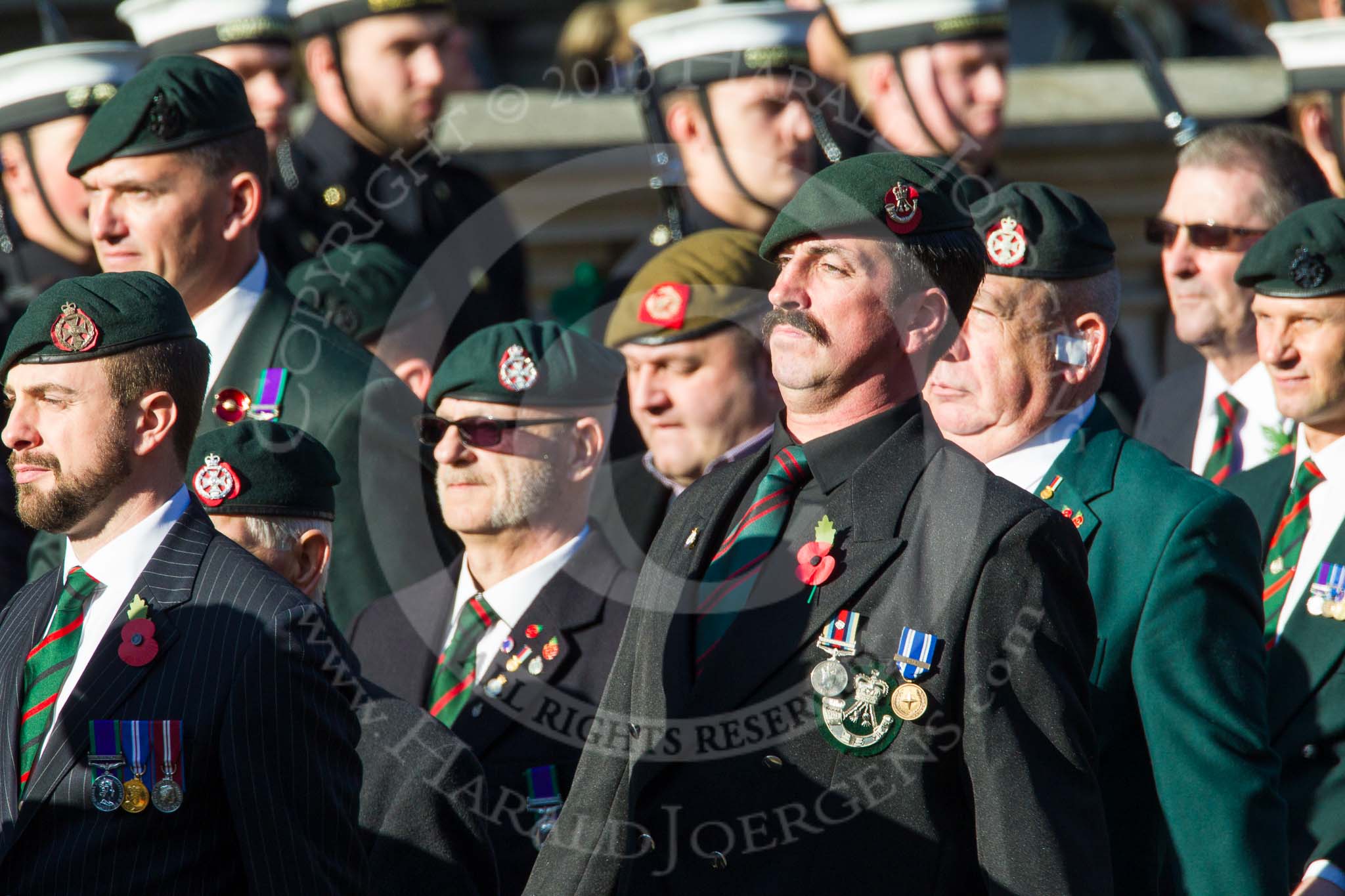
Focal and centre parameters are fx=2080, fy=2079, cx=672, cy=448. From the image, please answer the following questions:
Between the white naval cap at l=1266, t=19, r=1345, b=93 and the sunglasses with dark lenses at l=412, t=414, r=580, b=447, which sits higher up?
the white naval cap at l=1266, t=19, r=1345, b=93

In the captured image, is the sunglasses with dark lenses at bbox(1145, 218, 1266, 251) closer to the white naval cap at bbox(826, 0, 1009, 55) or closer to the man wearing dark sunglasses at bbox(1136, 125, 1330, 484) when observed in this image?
the man wearing dark sunglasses at bbox(1136, 125, 1330, 484)

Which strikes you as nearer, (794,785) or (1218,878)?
(794,785)

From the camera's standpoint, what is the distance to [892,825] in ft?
12.4

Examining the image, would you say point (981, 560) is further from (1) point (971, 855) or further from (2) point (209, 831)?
(2) point (209, 831)

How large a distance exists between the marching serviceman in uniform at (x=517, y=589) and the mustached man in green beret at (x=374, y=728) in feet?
1.10

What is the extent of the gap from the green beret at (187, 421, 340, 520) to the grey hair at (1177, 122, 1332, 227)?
298 centimetres

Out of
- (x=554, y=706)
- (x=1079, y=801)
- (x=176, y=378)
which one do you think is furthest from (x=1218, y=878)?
(x=176, y=378)

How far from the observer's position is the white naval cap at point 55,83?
7.20 meters

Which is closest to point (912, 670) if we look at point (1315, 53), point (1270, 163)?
point (1270, 163)

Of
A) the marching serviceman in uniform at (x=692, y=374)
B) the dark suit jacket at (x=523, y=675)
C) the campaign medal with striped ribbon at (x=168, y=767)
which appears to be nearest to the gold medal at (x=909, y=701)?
the campaign medal with striped ribbon at (x=168, y=767)

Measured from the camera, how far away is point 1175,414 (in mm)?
6539

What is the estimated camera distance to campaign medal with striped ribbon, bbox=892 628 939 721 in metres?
3.78

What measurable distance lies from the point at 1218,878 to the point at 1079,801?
0.80m

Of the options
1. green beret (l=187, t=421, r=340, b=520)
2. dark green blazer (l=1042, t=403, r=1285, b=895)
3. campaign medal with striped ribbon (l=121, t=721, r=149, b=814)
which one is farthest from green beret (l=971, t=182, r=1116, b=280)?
campaign medal with striped ribbon (l=121, t=721, r=149, b=814)
